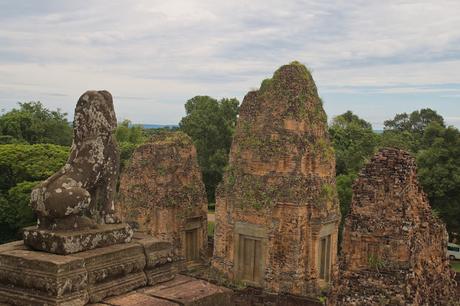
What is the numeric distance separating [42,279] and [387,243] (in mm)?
7643

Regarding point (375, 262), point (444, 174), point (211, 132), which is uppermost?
point (211, 132)

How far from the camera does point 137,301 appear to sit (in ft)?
17.7

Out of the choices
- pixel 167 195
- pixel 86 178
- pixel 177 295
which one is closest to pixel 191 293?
pixel 177 295

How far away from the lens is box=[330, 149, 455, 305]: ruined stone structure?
1040 cm

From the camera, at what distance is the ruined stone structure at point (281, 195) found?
52.7 feet

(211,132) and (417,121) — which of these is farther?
(417,121)

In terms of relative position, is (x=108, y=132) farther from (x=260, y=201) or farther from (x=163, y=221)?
(x=163, y=221)

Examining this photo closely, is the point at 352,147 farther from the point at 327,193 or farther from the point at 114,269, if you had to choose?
the point at 114,269

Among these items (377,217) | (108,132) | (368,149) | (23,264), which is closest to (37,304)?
(23,264)

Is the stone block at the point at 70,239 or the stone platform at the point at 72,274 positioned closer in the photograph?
the stone platform at the point at 72,274

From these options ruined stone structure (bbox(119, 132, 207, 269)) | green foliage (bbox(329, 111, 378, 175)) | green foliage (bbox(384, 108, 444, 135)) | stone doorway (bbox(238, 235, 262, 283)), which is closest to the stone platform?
stone doorway (bbox(238, 235, 262, 283))

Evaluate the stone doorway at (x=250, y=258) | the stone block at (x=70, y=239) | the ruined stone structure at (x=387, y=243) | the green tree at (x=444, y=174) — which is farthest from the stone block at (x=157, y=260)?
the green tree at (x=444, y=174)

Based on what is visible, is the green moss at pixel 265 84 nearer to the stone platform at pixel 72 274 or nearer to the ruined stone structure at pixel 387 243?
the ruined stone structure at pixel 387 243

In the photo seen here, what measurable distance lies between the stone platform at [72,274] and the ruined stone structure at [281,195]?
10488 millimetres
